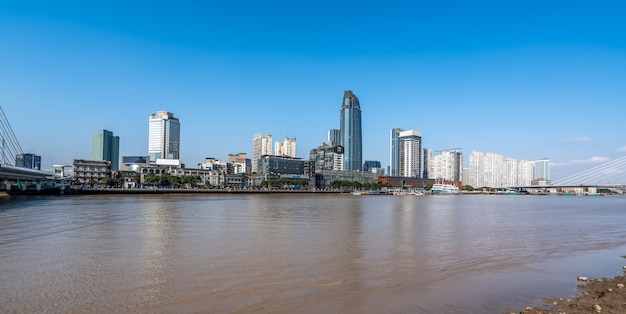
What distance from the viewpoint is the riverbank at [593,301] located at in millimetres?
8836

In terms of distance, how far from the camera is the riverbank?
884cm

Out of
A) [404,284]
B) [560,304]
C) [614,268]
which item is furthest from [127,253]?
[614,268]

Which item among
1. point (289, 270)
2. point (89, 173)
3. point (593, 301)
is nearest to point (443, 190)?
point (89, 173)

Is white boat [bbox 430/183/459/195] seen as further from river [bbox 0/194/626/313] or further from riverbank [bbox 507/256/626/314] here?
riverbank [bbox 507/256/626/314]

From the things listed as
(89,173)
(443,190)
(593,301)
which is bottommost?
(443,190)

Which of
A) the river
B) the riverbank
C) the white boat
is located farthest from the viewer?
the white boat

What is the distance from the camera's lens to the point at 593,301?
9.69 m

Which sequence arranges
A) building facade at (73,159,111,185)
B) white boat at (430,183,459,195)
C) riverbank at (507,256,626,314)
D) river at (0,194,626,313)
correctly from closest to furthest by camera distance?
riverbank at (507,256,626,314)
river at (0,194,626,313)
building facade at (73,159,111,185)
white boat at (430,183,459,195)

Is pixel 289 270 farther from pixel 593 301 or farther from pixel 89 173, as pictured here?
pixel 89 173

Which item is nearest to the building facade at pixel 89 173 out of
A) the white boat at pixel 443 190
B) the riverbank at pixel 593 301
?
the white boat at pixel 443 190

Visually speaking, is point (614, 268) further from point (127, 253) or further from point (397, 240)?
point (127, 253)

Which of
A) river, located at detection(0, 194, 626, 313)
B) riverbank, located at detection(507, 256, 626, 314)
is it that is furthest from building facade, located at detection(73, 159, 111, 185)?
riverbank, located at detection(507, 256, 626, 314)

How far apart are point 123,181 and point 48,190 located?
156 ft

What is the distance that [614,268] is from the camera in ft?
48.2
